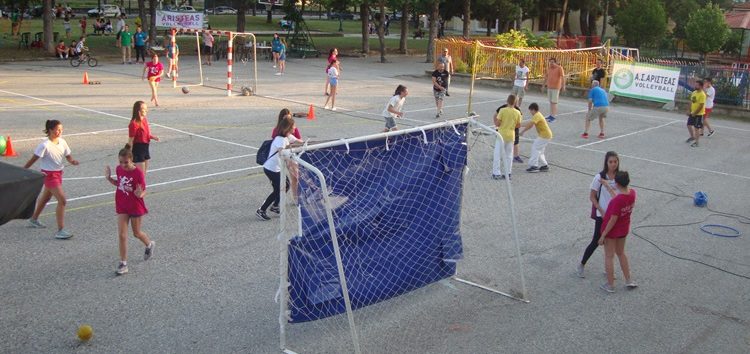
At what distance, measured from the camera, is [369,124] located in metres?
19.2

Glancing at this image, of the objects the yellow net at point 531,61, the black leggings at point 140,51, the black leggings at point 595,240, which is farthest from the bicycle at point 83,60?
the black leggings at point 595,240

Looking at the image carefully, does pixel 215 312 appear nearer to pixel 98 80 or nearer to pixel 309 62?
pixel 98 80

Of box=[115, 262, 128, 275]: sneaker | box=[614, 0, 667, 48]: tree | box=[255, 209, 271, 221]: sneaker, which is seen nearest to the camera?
box=[115, 262, 128, 275]: sneaker

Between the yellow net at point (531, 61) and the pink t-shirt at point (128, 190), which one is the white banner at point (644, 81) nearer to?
the yellow net at point (531, 61)

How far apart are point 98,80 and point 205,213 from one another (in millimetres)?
18569

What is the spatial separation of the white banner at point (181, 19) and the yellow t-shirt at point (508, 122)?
2370cm

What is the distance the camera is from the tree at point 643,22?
4694 centimetres

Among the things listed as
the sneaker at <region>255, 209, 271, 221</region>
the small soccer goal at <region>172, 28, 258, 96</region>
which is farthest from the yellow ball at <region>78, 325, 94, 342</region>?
the small soccer goal at <region>172, 28, 258, 96</region>

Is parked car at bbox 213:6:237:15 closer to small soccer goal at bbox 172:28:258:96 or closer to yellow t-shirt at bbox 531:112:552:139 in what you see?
small soccer goal at bbox 172:28:258:96

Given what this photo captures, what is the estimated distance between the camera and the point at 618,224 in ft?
26.3

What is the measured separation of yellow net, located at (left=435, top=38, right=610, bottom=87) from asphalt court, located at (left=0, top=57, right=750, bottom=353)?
10.9 meters

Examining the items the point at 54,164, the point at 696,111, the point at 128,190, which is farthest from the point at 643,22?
the point at 128,190

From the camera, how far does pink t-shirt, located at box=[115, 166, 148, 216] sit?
26.1 feet

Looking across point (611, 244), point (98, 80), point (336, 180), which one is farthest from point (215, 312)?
point (98, 80)
